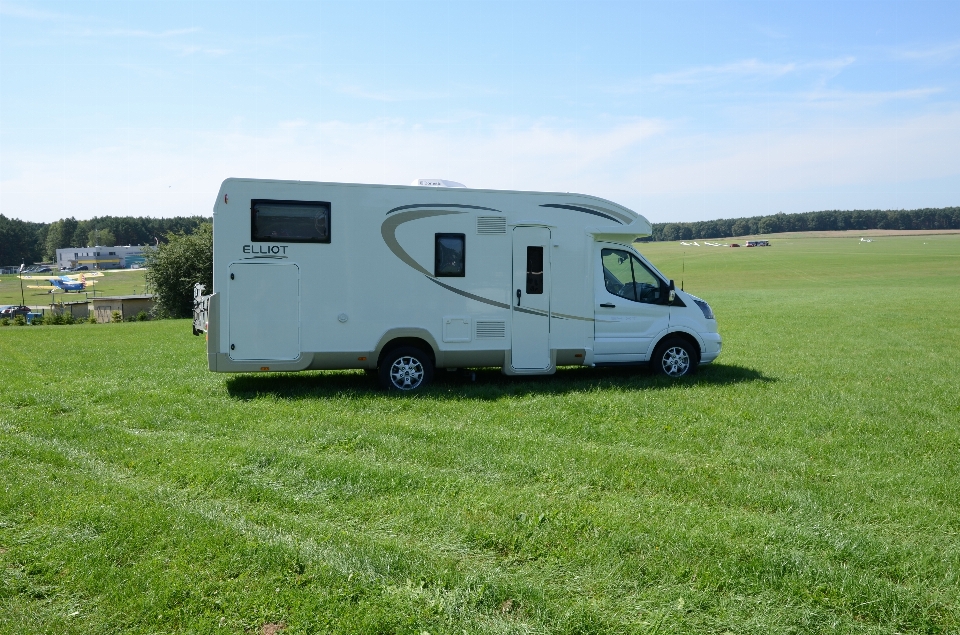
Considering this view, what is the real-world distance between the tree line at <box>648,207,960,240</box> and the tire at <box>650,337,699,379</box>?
10106cm

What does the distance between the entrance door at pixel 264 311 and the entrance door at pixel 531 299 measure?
3123 millimetres

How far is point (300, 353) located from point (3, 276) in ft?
374

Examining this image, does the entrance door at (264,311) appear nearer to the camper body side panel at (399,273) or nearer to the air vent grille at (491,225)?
the camper body side panel at (399,273)

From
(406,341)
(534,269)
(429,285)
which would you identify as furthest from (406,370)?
(534,269)

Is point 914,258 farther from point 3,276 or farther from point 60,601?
point 3,276

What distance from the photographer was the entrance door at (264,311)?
9586 millimetres

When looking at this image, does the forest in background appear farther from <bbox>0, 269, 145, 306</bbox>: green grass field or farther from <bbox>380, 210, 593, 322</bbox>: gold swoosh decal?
<bbox>380, 210, 593, 322</bbox>: gold swoosh decal

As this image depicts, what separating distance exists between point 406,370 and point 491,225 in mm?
2431

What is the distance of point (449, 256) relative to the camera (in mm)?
10266

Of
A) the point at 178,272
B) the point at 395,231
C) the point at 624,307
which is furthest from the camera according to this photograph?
the point at 178,272

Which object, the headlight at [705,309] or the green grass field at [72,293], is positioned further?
the green grass field at [72,293]

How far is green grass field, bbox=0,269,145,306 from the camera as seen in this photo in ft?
231

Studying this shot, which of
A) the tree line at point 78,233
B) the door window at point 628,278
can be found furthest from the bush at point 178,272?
the tree line at point 78,233

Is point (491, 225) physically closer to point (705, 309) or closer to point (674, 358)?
point (674, 358)
